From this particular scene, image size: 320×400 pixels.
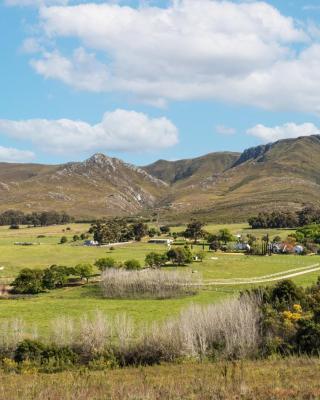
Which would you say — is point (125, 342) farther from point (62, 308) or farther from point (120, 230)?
point (120, 230)

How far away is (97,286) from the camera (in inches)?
3767

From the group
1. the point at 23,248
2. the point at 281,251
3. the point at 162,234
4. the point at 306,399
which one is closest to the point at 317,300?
the point at 306,399

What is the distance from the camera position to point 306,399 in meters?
20.0

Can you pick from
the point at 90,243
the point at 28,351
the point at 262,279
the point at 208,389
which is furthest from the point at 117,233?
the point at 208,389

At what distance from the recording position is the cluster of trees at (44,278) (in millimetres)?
91750

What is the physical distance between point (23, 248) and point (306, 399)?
423 ft

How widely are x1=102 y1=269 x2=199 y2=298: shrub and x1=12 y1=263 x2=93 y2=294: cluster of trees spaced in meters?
9.83

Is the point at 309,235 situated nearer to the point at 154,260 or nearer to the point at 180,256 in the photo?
the point at 180,256

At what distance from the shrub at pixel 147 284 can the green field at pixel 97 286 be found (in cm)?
268

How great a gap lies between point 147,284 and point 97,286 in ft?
35.5

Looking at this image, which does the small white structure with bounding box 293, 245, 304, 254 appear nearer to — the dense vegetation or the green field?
the green field

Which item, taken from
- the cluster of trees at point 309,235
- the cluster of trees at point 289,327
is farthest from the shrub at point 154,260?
the cluster of trees at point 309,235

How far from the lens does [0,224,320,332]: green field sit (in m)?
71.1

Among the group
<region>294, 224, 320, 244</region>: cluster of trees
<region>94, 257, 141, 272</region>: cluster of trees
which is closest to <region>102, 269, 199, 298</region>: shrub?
<region>94, 257, 141, 272</region>: cluster of trees
